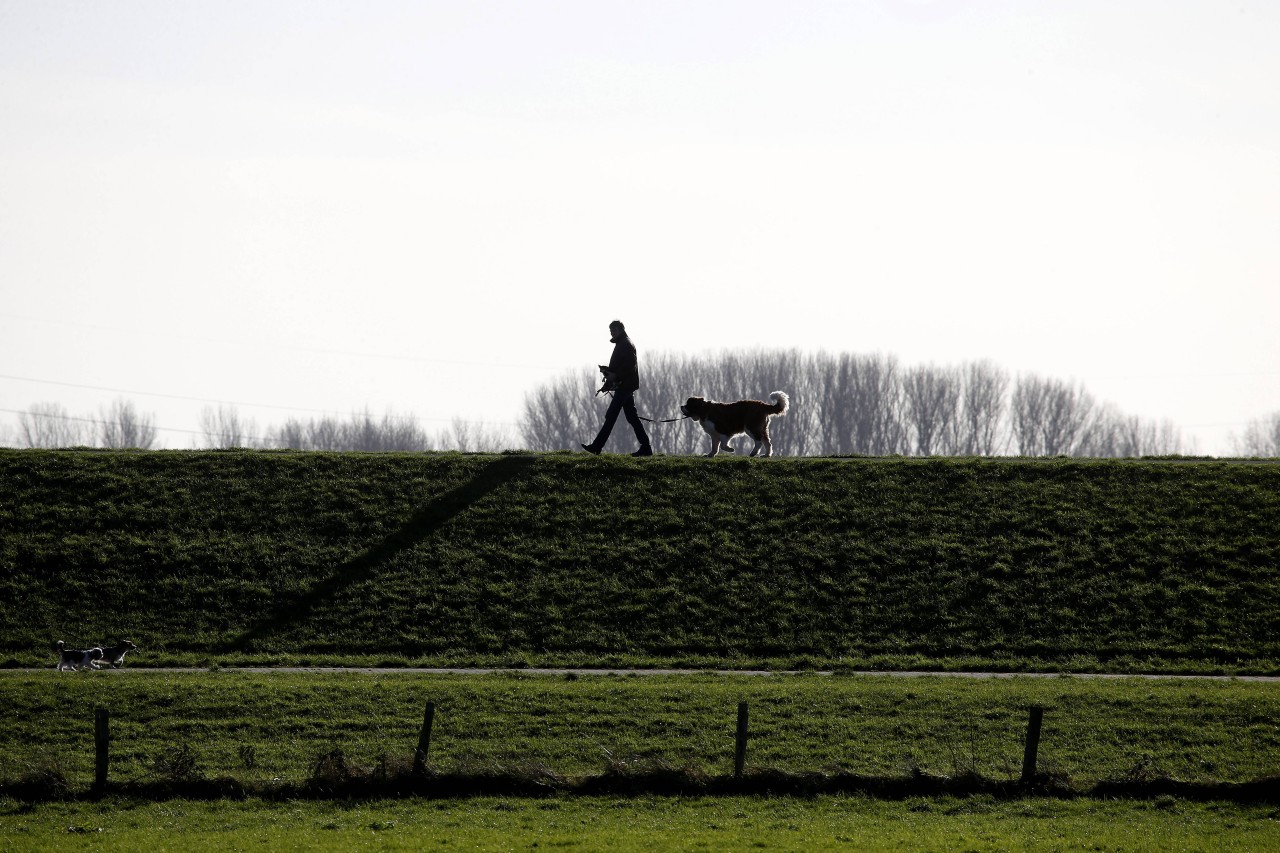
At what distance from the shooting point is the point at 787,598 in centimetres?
2461

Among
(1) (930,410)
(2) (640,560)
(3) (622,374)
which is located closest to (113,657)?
(2) (640,560)

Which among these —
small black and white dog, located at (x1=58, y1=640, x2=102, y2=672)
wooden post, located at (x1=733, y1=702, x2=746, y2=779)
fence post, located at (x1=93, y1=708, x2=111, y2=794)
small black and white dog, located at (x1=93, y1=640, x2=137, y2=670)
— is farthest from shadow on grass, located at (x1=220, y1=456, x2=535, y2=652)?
wooden post, located at (x1=733, y1=702, x2=746, y2=779)

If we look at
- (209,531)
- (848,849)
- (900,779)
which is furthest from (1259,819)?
(209,531)

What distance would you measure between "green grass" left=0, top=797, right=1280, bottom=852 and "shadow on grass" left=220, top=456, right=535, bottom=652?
7.90 meters

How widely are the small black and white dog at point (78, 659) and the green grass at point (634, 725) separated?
38cm

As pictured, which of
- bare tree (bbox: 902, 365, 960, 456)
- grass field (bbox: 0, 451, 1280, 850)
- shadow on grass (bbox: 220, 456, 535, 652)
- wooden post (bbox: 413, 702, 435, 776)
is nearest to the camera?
grass field (bbox: 0, 451, 1280, 850)

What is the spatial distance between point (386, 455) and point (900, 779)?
16.8 meters

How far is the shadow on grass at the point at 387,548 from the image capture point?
2383cm

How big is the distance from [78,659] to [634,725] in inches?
338

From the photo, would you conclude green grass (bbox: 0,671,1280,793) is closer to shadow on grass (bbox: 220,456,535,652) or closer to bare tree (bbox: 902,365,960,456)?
shadow on grass (bbox: 220,456,535,652)

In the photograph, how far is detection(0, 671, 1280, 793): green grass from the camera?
17.2 m

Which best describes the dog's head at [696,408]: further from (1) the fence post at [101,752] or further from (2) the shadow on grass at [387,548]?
(1) the fence post at [101,752]

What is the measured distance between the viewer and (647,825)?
15094 millimetres

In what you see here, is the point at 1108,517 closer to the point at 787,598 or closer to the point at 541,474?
the point at 787,598
